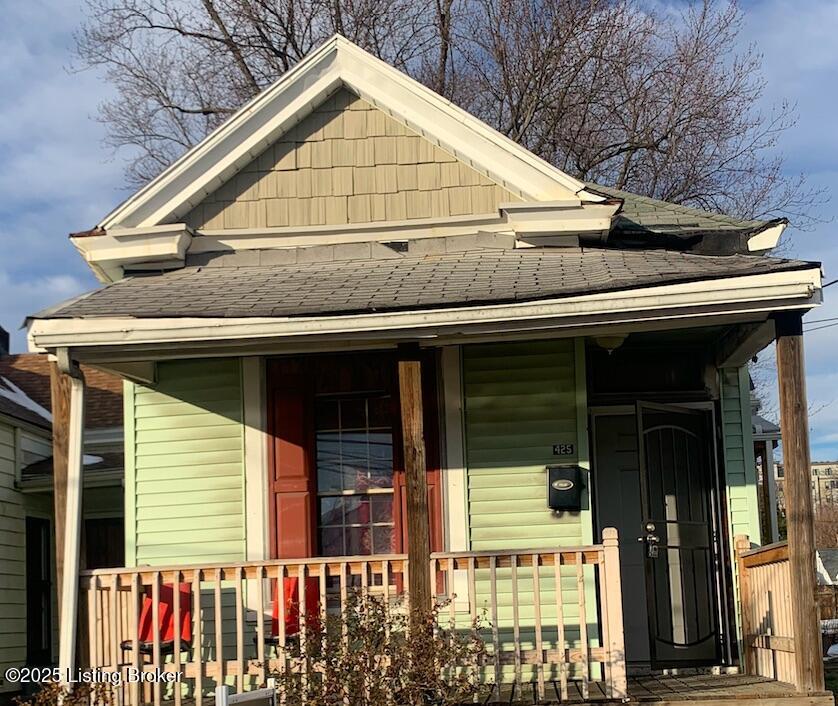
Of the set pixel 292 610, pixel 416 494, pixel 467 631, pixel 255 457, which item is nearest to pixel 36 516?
pixel 255 457

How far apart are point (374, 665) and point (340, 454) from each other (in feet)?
9.87

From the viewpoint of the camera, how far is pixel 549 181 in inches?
379

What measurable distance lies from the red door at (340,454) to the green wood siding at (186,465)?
0.39 meters

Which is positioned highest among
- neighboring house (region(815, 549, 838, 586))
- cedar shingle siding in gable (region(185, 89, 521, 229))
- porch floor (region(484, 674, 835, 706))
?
cedar shingle siding in gable (region(185, 89, 521, 229))

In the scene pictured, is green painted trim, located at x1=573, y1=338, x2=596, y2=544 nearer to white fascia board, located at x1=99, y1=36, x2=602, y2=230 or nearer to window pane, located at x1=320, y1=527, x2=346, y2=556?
white fascia board, located at x1=99, y1=36, x2=602, y2=230

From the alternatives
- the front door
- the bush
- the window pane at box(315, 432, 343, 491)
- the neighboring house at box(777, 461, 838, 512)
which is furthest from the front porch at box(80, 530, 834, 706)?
the neighboring house at box(777, 461, 838, 512)

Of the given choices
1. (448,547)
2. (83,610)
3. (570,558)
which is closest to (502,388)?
(448,547)

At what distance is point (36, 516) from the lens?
13500 mm

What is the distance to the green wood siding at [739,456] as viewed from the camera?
984 cm

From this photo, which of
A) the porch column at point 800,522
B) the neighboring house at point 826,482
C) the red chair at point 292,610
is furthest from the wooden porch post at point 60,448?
the neighboring house at point 826,482

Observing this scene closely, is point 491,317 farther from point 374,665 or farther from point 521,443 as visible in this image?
point 374,665

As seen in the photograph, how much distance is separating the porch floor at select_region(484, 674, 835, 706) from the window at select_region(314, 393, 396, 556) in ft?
5.69

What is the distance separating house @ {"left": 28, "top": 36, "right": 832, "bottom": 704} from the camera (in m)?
8.64

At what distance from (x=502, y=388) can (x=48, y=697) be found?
4367mm
